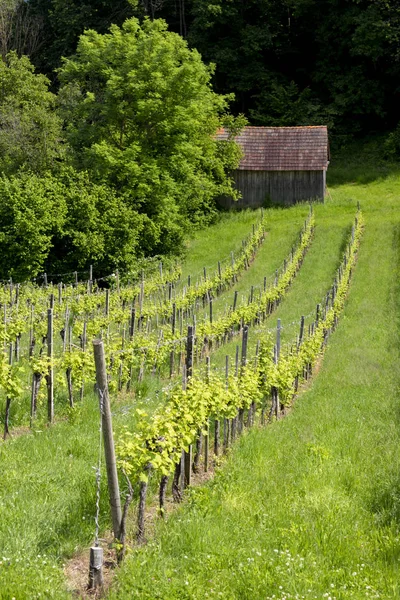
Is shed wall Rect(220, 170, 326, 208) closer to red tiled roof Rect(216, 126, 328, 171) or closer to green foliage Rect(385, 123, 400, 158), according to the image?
red tiled roof Rect(216, 126, 328, 171)

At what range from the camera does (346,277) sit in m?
24.2

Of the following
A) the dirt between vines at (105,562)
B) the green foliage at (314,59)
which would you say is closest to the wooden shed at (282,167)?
the green foliage at (314,59)

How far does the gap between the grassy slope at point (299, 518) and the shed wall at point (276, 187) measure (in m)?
24.5

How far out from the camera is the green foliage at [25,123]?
30.3 metres

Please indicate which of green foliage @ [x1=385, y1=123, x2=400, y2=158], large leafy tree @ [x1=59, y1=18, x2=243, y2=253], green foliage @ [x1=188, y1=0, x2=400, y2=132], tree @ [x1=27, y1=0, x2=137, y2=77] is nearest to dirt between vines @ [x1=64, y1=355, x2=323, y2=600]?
large leafy tree @ [x1=59, y1=18, x2=243, y2=253]

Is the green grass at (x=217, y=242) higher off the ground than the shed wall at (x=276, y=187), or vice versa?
the shed wall at (x=276, y=187)

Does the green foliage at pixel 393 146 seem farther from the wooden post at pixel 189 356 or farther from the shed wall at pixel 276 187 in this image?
the wooden post at pixel 189 356

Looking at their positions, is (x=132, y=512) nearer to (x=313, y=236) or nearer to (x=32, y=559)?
(x=32, y=559)

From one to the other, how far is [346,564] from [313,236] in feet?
83.8

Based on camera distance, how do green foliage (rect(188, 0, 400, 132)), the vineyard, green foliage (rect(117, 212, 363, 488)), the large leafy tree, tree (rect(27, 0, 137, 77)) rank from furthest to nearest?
tree (rect(27, 0, 137, 77)), green foliage (rect(188, 0, 400, 132)), the large leafy tree, green foliage (rect(117, 212, 363, 488)), the vineyard

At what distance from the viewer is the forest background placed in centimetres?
2709

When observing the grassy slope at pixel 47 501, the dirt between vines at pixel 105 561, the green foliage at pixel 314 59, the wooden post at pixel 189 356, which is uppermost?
the green foliage at pixel 314 59

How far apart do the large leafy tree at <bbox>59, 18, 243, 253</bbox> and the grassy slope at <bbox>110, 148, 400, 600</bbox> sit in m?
18.3

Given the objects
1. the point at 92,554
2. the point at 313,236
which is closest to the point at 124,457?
the point at 92,554
